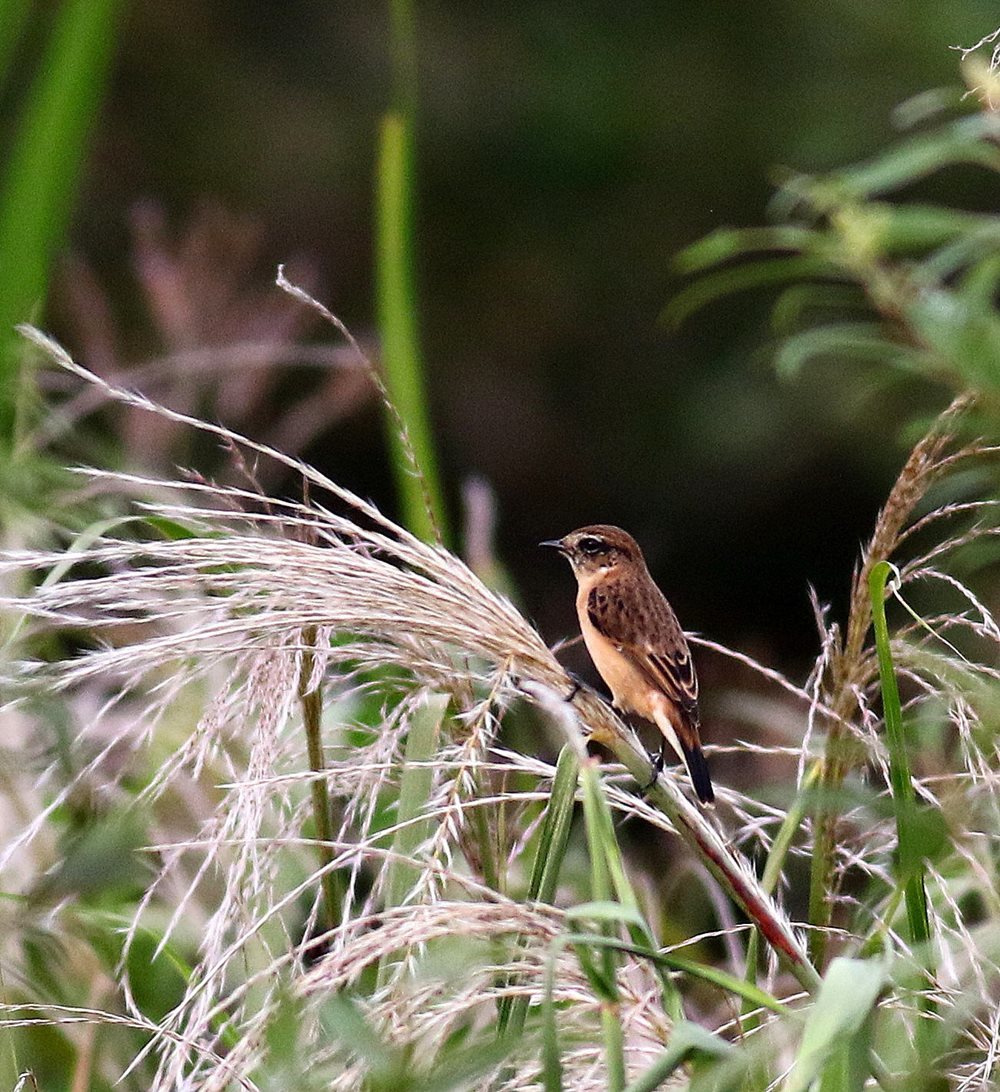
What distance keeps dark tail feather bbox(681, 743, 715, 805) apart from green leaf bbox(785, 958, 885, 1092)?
72 cm

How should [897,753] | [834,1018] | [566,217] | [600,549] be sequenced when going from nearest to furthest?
[834,1018] < [897,753] < [600,549] < [566,217]

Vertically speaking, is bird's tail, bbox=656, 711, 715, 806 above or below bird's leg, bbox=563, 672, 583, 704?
below

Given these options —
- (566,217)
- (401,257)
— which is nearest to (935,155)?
(401,257)

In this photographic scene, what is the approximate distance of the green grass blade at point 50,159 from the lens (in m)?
2.39

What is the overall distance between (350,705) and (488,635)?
0.66 metres

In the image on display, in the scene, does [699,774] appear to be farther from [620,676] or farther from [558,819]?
[558,819]

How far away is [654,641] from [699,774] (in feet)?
1.89

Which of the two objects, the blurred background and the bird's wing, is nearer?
the bird's wing

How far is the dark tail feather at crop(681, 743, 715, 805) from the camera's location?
2072 millimetres

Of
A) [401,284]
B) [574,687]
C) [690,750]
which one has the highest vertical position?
[401,284]

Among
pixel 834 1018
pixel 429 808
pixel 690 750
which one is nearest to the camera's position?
pixel 834 1018

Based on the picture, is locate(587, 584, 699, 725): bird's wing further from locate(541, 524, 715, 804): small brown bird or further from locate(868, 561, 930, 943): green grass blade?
locate(868, 561, 930, 943): green grass blade

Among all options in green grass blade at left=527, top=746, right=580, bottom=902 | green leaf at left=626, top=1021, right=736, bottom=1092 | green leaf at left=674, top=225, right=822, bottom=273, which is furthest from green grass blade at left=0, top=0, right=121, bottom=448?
green leaf at left=626, top=1021, right=736, bottom=1092

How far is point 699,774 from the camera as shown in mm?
2236
